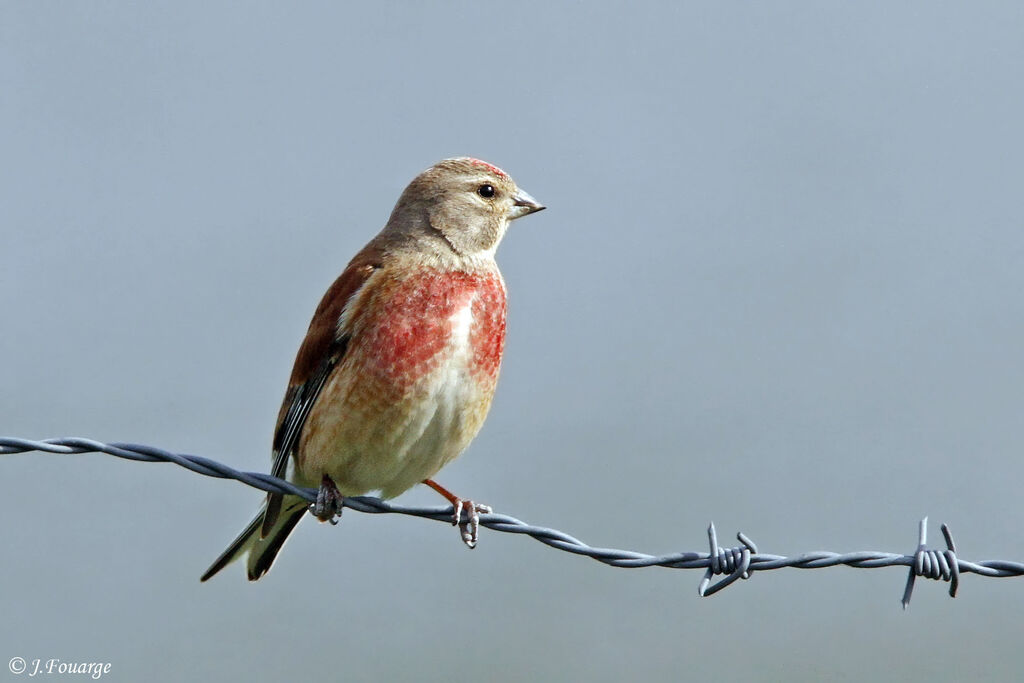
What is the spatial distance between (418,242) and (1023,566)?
8.54 ft

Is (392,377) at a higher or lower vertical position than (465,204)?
lower

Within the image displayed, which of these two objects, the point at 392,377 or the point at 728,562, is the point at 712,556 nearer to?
the point at 728,562

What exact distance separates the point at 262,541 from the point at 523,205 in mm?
1770

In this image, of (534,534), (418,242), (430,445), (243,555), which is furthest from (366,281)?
(534,534)

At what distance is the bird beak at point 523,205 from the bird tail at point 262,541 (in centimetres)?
153

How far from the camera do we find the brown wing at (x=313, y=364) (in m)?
4.71

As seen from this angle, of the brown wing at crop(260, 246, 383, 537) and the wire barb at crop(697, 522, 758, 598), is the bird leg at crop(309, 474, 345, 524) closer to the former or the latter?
the brown wing at crop(260, 246, 383, 537)

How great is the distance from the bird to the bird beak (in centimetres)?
29

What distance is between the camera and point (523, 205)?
543 cm

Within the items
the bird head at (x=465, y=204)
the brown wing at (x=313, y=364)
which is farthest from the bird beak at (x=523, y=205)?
the brown wing at (x=313, y=364)

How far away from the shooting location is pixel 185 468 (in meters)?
3.31

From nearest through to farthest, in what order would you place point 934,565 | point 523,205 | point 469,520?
1. point 934,565
2. point 469,520
3. point 523,205

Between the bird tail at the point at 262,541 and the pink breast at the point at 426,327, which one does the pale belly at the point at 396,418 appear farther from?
the bird tail at the point at 262,541

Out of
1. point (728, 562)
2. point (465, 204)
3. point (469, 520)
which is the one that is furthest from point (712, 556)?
point (465, 204)
